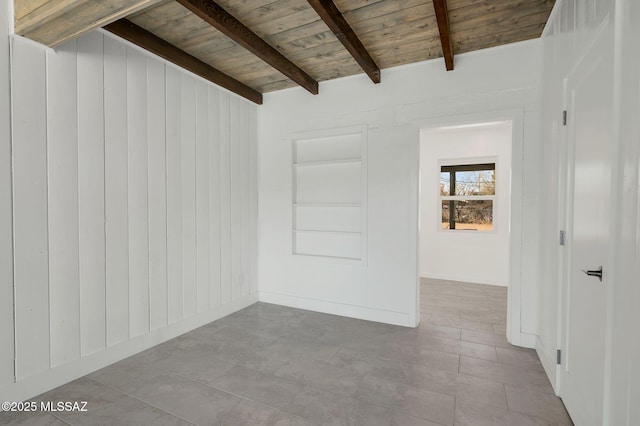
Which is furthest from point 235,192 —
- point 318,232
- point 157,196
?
point 318,232

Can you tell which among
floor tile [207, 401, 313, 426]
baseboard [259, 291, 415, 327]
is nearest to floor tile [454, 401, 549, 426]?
floor tile [207, 401, 313, 426]

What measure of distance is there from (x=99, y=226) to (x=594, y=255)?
134 inches

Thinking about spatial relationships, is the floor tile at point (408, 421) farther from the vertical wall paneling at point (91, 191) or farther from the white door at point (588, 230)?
the vertical wall paneling at point (91, 191)

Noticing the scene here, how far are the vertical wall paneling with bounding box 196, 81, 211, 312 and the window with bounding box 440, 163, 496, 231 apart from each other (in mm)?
4301

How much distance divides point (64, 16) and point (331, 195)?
115 inches

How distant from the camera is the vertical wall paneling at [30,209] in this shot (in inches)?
81.7

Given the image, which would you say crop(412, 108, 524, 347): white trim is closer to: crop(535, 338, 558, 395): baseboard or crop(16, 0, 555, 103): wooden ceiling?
crop(535, 338, 558, 395): baseboard

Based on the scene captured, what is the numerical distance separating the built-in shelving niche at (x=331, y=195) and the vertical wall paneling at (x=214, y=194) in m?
1.02

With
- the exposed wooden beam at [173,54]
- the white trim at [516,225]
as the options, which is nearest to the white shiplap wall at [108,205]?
the exposed wooden beam at [173,54]

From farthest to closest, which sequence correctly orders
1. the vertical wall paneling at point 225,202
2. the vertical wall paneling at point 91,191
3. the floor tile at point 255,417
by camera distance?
the vertical wall paneling at point 225,202 < the vertical wall paneling at point 91,191 < the floor tile at point 255,417

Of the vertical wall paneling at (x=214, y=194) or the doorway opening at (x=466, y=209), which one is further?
the doorway opening at (x=466, y=209)

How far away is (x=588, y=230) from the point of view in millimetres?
1676

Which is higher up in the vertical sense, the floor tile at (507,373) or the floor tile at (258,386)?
the floor tile at (507,373)

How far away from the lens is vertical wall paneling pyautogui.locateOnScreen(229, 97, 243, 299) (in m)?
3.85
